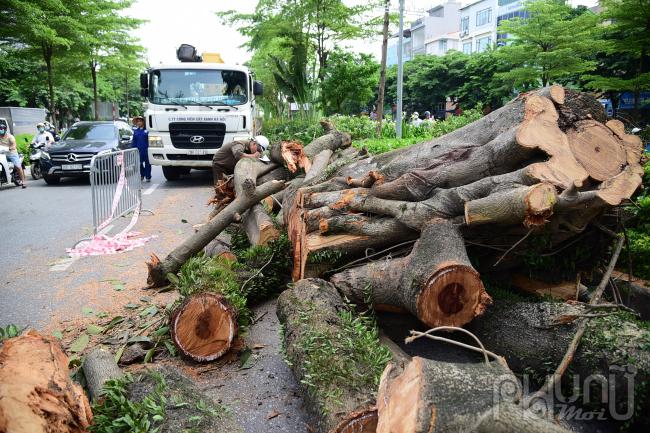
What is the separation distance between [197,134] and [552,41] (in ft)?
53.7

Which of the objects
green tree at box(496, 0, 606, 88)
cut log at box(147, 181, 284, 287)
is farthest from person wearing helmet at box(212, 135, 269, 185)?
green tree at box(496, 0, 606, 88)

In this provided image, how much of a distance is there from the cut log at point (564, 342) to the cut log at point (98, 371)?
2489 millimetres

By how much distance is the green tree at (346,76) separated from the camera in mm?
23672

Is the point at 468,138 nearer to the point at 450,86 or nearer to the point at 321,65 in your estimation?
the point at 321,65

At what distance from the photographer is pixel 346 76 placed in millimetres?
23734

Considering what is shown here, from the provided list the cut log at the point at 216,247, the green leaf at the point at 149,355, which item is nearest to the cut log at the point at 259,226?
the cut log at the point at 216,247

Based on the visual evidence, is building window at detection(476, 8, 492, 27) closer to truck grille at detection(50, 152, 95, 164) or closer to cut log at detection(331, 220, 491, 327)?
truck grille at detection(50, 152, 95, 164)

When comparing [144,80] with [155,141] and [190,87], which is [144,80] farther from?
[155,141]

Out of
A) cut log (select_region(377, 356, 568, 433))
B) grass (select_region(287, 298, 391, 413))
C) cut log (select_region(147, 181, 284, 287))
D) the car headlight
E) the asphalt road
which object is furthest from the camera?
the car headlight

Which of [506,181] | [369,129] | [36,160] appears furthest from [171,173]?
[506,181]

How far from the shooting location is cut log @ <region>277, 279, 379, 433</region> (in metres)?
2.66

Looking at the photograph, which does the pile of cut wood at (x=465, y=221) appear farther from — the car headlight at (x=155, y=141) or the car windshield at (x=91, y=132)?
the car windshield at (x=91, y=132)

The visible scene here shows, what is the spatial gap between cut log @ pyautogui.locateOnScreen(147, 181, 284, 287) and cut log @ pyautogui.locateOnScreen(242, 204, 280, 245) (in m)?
0.13

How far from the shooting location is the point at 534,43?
893 inches
